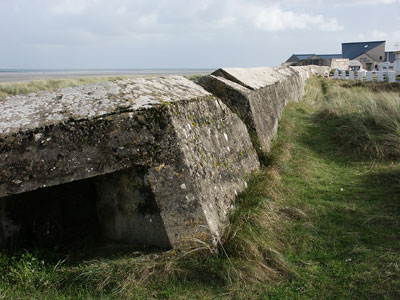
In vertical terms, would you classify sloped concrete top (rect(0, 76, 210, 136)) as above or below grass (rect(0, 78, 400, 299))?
above

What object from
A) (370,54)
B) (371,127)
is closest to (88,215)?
(371,127)

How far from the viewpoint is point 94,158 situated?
257 cm

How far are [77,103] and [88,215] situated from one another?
3.32ft

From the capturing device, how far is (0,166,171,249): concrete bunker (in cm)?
272

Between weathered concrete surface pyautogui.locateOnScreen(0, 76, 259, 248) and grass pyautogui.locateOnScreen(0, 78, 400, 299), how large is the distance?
0.74 feet

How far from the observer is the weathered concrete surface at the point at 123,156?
8.09 feet

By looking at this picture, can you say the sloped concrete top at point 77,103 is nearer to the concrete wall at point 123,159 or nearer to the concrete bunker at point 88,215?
the concrete wall at point 123,159

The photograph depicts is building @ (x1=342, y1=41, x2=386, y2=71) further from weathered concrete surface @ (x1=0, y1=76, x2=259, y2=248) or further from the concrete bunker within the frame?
the concrete bunker

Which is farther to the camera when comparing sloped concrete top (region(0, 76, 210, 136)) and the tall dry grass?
the tall dry grass

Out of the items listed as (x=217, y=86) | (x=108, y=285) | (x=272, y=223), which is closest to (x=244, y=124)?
(x=217, y=86)

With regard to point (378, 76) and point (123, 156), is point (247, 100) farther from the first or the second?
point (378, 76)

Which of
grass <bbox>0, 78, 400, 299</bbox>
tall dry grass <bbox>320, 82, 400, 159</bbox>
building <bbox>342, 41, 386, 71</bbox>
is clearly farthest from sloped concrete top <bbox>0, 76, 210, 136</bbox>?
building <bbox>342, 41, 386, 71</bbox>

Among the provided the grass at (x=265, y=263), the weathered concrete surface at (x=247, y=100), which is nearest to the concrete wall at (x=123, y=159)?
the grass at (x=265, y=263)

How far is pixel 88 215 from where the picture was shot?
10.5ft
